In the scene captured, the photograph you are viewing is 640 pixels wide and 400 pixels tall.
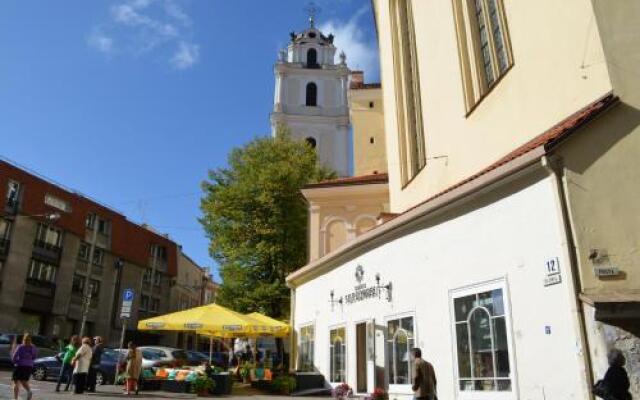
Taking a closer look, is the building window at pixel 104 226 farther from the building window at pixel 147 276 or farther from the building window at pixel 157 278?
the building window at pixel 157 278

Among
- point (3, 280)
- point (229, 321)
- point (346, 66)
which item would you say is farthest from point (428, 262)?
point (346, 66)

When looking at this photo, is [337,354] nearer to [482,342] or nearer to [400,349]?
[400,349]

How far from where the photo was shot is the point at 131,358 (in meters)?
16.7

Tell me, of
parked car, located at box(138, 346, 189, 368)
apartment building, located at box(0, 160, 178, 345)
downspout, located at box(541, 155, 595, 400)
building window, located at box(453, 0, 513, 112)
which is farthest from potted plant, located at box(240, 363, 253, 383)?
apartment building, located at box(0, 160, 178, 345)

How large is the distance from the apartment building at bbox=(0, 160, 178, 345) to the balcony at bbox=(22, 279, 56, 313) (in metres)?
0.07

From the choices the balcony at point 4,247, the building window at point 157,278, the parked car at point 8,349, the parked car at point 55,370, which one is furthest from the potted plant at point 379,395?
the building window at point 157,278

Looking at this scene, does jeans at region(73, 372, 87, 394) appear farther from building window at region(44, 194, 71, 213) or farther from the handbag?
building window at region(44, 194, 71, 213)

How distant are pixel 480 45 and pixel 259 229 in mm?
17745

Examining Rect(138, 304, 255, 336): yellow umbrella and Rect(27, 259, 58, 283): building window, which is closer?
Rect(138, 304, 255, 336): yellow umbrella

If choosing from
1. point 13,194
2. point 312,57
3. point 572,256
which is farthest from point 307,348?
point 312,57

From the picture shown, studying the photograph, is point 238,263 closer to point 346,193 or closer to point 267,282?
point 267,282

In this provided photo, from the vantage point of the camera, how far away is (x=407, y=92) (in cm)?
1919

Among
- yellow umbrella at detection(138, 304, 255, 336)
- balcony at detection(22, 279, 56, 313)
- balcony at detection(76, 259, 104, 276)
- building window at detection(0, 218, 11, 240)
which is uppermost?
building window at detection(0, 218, 11, 240)

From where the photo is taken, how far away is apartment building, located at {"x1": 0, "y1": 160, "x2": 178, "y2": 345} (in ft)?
117
